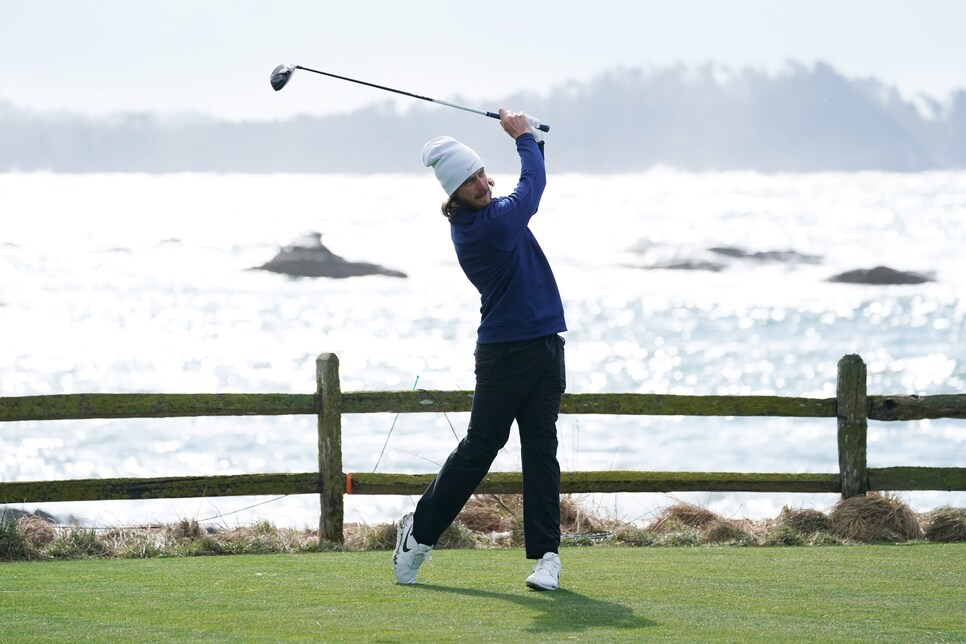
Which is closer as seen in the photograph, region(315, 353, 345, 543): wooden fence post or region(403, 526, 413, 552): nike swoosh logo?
region(403, 526, 413, 552): nike swoosh logo

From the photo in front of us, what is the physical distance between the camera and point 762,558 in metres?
6.80

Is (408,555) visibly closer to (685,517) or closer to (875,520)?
(685,517)

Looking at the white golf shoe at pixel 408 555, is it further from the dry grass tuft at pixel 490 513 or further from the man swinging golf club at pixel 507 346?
the dry grass tuft at pixel 490 513

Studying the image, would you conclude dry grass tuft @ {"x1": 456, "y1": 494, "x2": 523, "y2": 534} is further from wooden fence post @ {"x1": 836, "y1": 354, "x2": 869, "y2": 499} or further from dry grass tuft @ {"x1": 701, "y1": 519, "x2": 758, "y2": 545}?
wooden fence post @ {"x1": 836, "y1": 354, "x2": 869, "y2": 499}

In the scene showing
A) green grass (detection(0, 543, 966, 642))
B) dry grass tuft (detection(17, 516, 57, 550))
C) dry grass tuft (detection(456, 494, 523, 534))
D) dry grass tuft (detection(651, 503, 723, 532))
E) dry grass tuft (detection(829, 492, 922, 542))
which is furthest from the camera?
dry grass tuft (detection(456, 494, 523, 534))

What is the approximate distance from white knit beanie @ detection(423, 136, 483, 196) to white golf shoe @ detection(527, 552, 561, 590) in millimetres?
1557

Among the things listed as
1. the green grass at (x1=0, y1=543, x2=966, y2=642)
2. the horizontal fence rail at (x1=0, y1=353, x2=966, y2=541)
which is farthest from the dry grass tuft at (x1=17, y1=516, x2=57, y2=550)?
the green grass at (x1=0, y1=543, x2=966, y2=642)

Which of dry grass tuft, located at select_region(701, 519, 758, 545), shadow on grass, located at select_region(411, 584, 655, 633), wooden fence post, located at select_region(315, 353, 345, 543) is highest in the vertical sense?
wooden fence post, located at select_region(315, 353, 345, 543)

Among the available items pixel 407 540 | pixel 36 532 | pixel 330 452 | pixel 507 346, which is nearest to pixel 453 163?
pixel 507 346

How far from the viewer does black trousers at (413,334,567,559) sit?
5.50 m

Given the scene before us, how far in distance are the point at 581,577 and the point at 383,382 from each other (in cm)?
2927

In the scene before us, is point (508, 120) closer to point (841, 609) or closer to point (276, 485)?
point (841, 609)

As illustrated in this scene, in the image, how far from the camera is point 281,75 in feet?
20.5

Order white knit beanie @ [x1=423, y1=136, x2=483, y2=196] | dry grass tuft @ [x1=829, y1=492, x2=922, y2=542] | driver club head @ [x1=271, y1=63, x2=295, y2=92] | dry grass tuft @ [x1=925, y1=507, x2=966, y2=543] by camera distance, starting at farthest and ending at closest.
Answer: dry grass tuft @ [x1=829, y1=492, x2=922, y2=542] → dry grass tuft @ [x1=925, y1=507, x2=966, y2=543] → driver club head @ [x1=271, y1=63, x2=295, y2=92] → white knit beanie @ [x1=423, y1=136, x2=483, y2=196]
